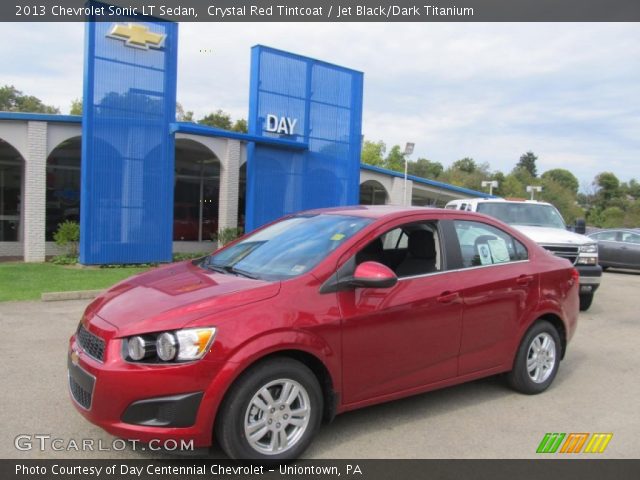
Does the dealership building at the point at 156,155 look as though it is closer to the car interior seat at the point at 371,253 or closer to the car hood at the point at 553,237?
the car hood at the point at 553,237

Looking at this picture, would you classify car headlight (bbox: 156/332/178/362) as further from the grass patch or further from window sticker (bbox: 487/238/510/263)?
the grass patch

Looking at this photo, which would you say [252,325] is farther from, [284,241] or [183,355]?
[284,241]

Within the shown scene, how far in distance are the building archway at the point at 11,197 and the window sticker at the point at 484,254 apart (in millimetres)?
16710

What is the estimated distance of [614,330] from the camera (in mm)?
8273

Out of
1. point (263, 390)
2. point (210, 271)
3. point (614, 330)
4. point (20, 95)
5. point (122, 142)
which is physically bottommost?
point (614, 330)

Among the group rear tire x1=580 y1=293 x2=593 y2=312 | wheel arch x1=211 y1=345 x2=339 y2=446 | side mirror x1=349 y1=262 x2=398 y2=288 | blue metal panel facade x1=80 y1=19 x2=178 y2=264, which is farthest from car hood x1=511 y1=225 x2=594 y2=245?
blue metal panel facade x1=80 y1=19 x2=178 y2=264

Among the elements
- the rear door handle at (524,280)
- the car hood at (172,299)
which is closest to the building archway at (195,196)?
the rear door handle at (524,280)

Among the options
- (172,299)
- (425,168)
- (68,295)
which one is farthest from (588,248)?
(425,168)

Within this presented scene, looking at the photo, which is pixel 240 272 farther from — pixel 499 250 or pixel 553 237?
pixel 553 237

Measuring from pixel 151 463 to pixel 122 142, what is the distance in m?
11.9

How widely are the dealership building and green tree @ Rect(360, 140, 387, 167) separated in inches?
1885

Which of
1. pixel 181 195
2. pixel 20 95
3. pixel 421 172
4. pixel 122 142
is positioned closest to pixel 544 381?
pixel 122 142

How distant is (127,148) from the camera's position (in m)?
14.1

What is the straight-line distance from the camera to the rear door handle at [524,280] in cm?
487
